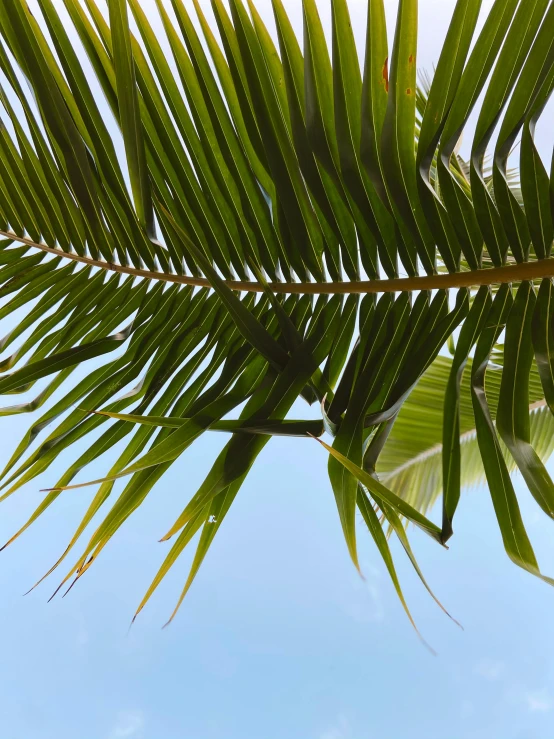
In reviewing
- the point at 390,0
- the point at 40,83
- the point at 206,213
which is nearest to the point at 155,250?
the point at 206,213

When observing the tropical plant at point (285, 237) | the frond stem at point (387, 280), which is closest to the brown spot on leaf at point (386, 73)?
the tropical plant at point (285, 237)

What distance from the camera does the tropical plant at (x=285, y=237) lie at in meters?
0.52

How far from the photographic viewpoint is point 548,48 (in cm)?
50

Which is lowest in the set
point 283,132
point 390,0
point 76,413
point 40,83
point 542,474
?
point 76,413

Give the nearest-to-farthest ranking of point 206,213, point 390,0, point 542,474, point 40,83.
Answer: point 542,474
point 40,83
point 206,213
point 390,0

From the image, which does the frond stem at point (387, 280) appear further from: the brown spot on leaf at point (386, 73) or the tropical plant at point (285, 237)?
the brown spot on leaf at point (386, 73)

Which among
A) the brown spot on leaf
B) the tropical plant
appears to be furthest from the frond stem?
the brown spot on leaf

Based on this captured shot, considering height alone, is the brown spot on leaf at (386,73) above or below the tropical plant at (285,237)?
above

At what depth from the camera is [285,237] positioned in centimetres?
67

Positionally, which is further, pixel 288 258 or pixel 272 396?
pixel 288 258

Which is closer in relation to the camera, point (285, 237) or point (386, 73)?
point (386, 73)

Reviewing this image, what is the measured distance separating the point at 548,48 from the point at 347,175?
20 centimetres

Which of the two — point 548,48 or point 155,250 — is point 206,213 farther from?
point 548,48

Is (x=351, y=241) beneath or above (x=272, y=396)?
above
